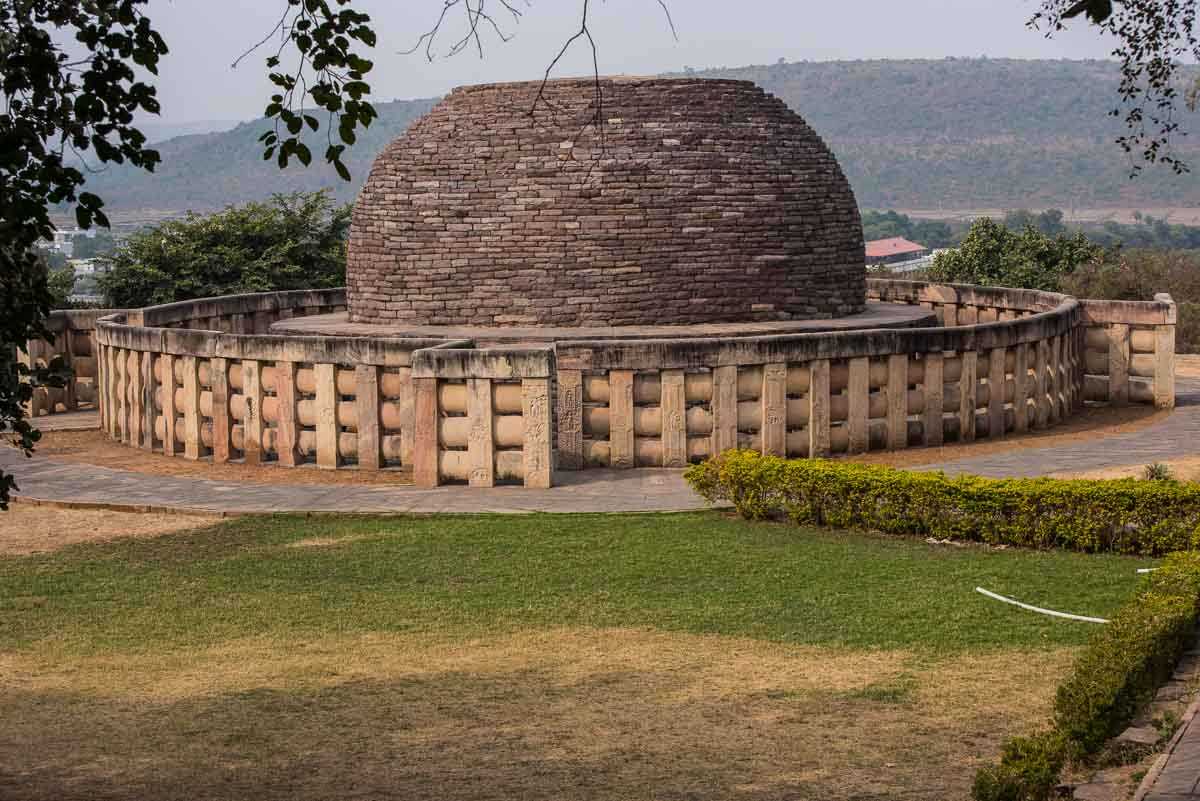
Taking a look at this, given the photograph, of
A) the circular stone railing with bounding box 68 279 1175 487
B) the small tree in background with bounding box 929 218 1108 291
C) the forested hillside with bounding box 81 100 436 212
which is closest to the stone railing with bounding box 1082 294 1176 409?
the circular stone railing with bounding box 68 279 1175 487

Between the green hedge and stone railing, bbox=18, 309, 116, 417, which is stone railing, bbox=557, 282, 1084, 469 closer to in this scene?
the green hedge

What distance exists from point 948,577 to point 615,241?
9097 mm

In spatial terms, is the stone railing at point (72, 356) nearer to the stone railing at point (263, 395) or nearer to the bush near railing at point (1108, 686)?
the stone railing at point (263, 395)

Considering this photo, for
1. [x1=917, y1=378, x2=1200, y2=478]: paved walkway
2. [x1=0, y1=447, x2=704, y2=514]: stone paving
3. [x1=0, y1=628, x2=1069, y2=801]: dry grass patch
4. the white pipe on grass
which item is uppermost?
[x1=917, y1=378, x2=1200, y2=478]: paved walkway

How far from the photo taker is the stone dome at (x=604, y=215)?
65.6 feet

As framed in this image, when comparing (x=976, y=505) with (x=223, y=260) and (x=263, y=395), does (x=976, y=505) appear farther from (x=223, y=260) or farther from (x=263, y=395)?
(x=223, y=260)

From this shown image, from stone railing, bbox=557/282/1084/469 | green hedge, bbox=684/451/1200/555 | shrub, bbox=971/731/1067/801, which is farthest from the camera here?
stone railing, bbox=557/282/1084/469

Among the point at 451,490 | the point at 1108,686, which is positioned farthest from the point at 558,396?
the point at 1108,686

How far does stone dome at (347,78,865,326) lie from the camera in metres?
20.0

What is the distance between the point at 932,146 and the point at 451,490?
13345 cm

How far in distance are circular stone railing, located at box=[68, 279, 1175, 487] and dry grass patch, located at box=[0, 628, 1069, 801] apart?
5582mm

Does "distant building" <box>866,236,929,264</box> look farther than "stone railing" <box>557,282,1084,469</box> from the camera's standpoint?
Yes

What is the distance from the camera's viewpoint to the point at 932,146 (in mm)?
143875

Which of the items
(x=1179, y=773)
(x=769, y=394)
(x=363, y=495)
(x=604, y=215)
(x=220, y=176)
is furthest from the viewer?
(x=220, y=176)
